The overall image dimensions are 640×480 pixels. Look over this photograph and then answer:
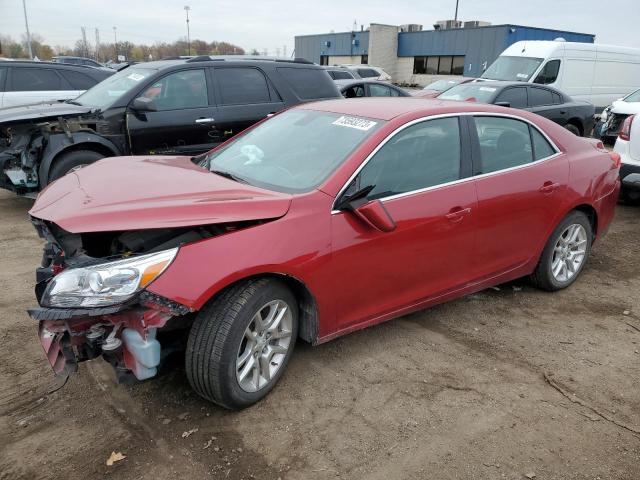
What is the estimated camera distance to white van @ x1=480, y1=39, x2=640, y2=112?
45.6 ft

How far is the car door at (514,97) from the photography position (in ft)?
32.3

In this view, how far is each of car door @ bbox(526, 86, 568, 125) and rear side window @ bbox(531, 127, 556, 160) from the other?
6348 mm

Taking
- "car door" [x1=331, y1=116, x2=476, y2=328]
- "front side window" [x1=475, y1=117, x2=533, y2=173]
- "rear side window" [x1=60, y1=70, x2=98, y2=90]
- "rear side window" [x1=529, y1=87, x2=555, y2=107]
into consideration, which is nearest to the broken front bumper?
"car door" [x1=331, y1=116, x2=476, y2=328]

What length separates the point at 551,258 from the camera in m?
4.50

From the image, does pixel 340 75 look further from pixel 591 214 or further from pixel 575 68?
Answer: pixel 591 214

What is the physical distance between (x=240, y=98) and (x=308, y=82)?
45.2 inches

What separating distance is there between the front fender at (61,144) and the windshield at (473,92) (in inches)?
245

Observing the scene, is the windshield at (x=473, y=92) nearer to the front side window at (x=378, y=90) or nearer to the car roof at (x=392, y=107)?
the front side window at (x=378, y=90)

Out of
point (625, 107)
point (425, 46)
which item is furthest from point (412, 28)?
point (625, 107)

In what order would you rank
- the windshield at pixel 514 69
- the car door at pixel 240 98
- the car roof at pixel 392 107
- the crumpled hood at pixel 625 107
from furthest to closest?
the windshield at pixel 514 69 → the crumpled hood at pixel 625 107 → the car door at pixel 240 98 → the car roof at pixel 392 107

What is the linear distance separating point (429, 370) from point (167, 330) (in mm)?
1682

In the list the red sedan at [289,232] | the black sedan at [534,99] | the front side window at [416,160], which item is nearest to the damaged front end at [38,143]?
the red sedan at [289,232]

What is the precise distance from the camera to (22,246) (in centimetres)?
550

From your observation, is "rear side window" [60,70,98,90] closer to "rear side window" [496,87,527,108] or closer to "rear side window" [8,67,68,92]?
"rear side window" [8,67,68,92]
